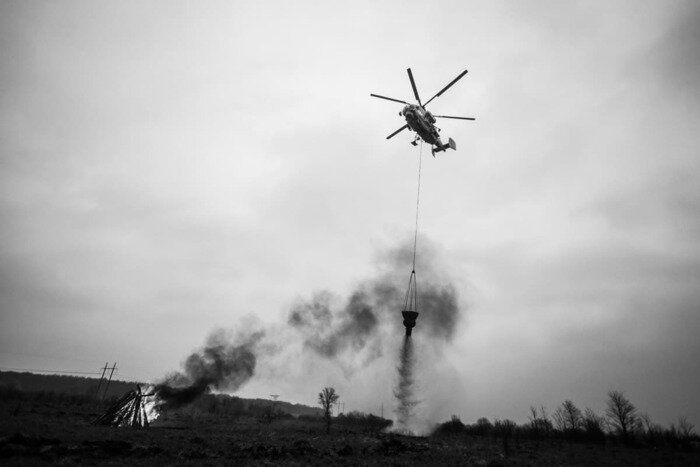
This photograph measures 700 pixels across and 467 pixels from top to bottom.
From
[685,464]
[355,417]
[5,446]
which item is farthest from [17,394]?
[685,464]

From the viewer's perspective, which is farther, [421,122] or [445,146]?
[445,146]

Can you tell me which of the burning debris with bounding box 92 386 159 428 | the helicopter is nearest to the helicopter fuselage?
the helicopter

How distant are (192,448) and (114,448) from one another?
4206 mm

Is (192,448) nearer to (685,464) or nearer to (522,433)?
(685,464)

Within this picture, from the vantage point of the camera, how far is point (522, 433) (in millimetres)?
67312

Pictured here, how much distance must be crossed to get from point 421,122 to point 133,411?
142 feet

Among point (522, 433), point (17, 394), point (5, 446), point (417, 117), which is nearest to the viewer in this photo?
point (5, 446)

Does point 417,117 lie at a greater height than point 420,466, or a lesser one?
greater

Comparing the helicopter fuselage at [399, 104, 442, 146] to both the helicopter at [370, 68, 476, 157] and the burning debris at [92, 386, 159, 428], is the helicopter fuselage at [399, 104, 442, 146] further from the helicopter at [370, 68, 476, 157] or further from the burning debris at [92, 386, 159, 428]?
the burning debris at [92, 386, 159, 428]

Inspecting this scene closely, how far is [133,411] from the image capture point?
37844 mm

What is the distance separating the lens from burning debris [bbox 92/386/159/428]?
3556cm

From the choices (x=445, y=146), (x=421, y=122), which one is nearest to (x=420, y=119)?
(x=421, y=122)

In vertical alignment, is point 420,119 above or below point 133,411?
above

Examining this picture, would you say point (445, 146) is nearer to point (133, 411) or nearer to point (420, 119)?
point (420, 119)
